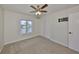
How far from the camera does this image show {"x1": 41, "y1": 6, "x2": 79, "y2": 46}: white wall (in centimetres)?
503

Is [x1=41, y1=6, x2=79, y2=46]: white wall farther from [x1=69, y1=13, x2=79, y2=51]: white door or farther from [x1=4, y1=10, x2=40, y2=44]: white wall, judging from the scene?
[x1=4, y1=10, x2=40, y2=44]: white wall

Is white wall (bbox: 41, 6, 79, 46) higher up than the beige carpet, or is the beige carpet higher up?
white wall (bbox: 41, 6, 79, 46)

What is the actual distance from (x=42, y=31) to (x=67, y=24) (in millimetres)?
2403

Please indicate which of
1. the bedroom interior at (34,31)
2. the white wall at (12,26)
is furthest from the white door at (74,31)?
the white wall at (12,26)

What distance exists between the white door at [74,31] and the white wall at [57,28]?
0.89 ft

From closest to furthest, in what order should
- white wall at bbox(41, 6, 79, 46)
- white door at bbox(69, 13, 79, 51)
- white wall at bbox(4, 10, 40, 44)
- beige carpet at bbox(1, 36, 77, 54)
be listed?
beige carpet at bbox(1, 36, 77, 54) < white door at bbox(69, 13, 79, 51) < white wall at bbox(41, 6, 79, 46) < white wall at bbox(4, 10, 40, 44)

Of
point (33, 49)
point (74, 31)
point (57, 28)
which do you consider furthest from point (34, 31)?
point (74, 31)

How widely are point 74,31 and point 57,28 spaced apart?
170 cm

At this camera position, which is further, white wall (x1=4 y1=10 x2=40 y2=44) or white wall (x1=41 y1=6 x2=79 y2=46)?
white wall (x1=4 y1=10 x2=40 y2=44)

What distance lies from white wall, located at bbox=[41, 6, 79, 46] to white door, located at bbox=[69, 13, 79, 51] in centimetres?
27

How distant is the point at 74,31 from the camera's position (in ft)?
14.3

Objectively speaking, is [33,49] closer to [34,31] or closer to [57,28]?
[34,31]

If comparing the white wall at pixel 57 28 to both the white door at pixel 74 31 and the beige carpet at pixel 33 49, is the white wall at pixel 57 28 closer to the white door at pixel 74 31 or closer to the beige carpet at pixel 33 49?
the white door at pixel 74 31

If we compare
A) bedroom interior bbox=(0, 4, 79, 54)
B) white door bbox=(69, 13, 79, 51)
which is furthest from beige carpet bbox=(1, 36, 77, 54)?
white door bbox=(69, 13, 79, 51)
